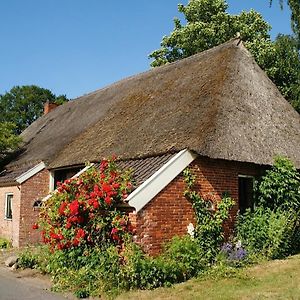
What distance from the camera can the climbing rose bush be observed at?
399 inches

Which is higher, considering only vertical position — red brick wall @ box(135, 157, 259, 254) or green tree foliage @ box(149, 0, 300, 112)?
green tree foliage @ box(149, 0, 300, 112)

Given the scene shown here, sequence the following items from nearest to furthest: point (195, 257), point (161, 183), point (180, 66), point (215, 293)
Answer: point (215, 293) < point (195, 257) < point (161, 183) < point (180, 66)

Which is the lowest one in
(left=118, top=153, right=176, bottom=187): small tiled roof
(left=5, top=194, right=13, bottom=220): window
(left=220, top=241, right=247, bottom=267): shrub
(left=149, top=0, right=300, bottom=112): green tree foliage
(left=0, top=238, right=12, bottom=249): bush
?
(left=0, top=238, right=12, bottom=249): bush

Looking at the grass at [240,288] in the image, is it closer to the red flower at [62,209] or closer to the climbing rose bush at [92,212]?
the climbing rose bush at [92,212]

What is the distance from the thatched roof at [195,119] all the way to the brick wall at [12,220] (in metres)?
1.71

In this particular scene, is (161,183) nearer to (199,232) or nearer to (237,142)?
(199,232)

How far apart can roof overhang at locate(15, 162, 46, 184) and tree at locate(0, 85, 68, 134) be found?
123 ft

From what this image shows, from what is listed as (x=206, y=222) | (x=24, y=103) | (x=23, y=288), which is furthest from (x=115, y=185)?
(x=24, y=103)

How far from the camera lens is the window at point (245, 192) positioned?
13.0 metres


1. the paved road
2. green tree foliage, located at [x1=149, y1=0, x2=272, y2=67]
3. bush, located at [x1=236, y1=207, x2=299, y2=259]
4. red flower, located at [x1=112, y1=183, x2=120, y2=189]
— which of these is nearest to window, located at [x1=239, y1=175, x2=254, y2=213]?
bush, located at [x1=236, y1=207, x2=299, y2=259]

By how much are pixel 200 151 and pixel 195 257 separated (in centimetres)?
278

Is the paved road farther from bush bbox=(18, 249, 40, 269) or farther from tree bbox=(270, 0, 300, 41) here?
tree bbox=(270, 0, 300, 41)

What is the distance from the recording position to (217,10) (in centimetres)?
3184

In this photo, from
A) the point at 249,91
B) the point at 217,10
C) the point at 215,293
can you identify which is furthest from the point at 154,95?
the point at 217,10
